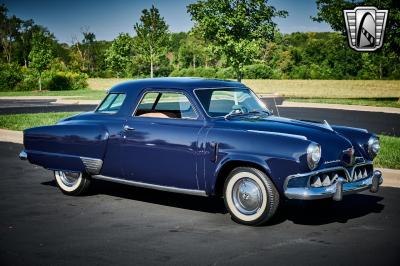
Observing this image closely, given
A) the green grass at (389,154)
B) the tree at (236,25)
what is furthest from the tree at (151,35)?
the green grass at (389,154)

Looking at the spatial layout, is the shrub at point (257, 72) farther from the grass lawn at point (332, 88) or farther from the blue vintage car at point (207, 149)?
the blue vintage car at point (207, 149)

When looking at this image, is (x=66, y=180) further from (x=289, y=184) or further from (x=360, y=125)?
(x=360, y=125)

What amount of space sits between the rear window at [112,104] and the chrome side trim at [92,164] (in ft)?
2.27

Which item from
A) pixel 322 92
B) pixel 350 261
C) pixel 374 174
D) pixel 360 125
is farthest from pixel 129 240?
pixel 322 92

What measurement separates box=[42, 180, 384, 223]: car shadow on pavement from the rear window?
1.28m

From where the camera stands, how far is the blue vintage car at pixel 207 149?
5.59m

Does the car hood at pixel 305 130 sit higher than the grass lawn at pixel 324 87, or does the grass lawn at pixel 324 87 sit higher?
the car hood at pixel 305 130

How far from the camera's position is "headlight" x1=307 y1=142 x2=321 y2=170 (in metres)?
5.45

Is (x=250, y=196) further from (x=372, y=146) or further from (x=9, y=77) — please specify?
(x=9, y=77)

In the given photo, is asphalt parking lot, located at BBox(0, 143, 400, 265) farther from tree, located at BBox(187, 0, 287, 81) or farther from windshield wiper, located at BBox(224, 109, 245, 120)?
tree, located at BBox(187, 0, 287, 81)

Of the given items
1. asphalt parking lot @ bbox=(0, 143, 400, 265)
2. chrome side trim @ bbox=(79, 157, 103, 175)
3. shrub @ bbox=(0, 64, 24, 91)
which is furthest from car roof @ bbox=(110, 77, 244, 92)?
shrub @ bbox=(0, 64, 24, 91)

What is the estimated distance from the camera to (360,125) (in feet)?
59.7

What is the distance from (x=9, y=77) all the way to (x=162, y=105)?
48137 mm

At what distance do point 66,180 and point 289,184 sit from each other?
356cm
